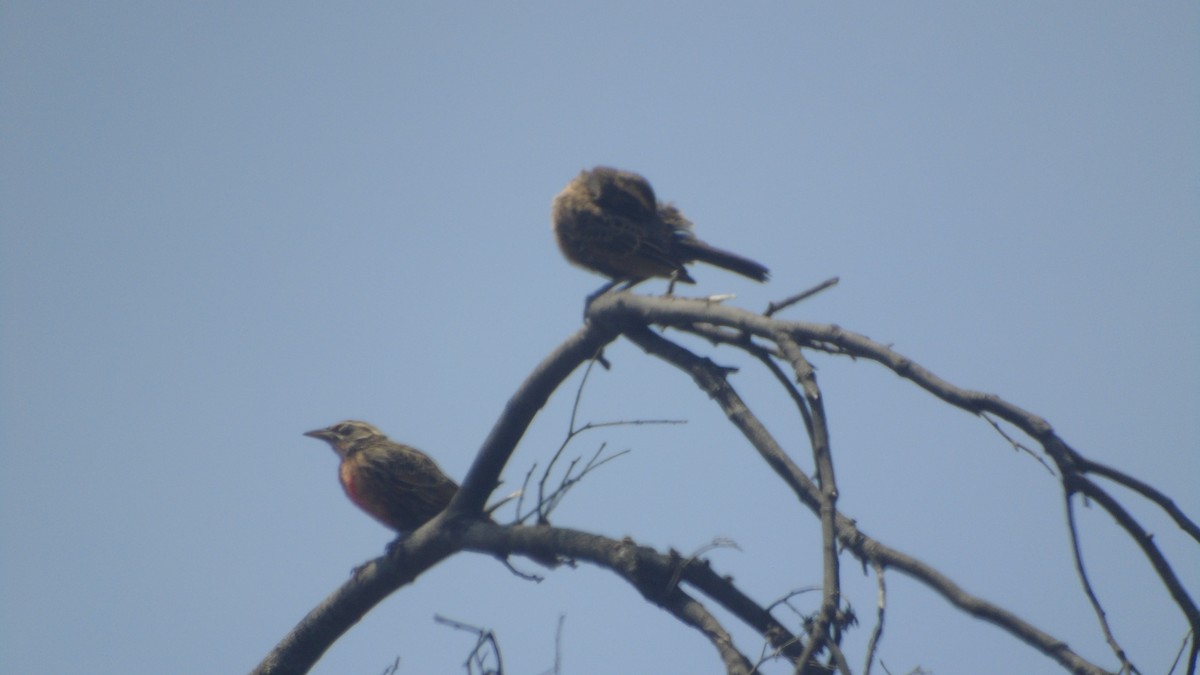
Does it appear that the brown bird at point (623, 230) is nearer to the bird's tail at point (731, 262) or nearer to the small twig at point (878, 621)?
the bird's tail at point (731, 262)

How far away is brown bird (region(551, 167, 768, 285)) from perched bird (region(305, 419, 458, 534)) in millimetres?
1630

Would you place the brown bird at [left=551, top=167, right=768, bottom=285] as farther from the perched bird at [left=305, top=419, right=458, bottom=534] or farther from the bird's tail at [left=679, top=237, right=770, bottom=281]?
the perched bird at [left=305, top=419, right=458, bottom=534]

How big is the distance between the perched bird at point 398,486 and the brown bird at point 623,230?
5.35ft

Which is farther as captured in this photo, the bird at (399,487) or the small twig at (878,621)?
the bird at (399,487)

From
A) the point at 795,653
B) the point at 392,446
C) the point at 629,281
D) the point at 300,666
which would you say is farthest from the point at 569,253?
the point at 795,653

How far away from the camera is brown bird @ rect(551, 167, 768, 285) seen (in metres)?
6.69

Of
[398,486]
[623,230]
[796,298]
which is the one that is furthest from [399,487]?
[796,298]

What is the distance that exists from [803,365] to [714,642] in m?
0.81

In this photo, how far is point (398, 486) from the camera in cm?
673

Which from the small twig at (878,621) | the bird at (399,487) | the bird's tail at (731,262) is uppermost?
the bird's tail at (731,262)

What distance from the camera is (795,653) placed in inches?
126

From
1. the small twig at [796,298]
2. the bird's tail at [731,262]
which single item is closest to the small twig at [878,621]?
the small twig at [796,298]

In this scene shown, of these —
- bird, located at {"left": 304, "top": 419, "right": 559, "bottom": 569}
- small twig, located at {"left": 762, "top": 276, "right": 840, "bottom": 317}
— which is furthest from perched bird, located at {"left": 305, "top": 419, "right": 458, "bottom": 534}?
small twig, located at {"left": 762, "top": 276, "right": 840, "bottom": 317}

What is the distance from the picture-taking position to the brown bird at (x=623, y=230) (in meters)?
6.69
